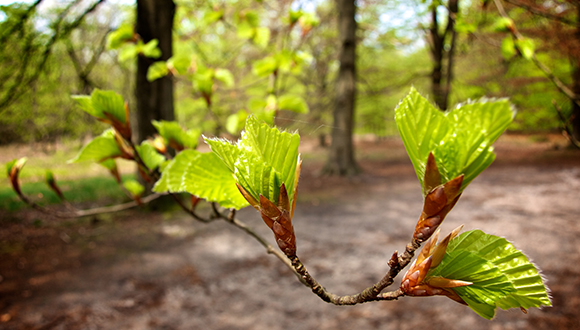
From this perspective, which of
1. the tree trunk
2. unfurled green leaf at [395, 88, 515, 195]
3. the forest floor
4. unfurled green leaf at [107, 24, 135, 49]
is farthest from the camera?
the tree trunk

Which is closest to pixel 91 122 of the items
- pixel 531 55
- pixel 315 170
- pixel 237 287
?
pixel 237 287

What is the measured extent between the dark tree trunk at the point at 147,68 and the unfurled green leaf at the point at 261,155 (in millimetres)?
6196

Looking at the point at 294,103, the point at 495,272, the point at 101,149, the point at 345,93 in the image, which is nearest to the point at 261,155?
the point at 495,272

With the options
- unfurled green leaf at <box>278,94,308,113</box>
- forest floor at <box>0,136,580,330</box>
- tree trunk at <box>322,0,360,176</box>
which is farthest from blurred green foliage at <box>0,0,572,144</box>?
forest floor at <box>0,136,580,330</box>

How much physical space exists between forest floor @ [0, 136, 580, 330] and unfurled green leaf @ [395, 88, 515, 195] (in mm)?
2508

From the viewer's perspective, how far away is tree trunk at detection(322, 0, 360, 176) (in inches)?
412

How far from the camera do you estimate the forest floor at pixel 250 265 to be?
394 centimetres

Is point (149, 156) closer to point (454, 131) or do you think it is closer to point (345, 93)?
point (454, 131)

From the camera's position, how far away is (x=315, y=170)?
42.0ft

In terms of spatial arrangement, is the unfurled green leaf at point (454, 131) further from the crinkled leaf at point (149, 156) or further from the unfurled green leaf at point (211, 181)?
the crinkled leaf at point (149, 156)

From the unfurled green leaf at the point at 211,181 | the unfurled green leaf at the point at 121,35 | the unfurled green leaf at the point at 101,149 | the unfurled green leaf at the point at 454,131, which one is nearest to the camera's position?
the unfurled green leaf at the point at 454,131

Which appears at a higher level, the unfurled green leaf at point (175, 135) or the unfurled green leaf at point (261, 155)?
the unfurled green leaf at point (261, 155)

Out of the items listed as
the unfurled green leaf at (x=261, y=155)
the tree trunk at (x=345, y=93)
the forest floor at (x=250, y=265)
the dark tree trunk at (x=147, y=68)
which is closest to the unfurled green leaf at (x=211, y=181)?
the unfurled green leaf at (x=261, y=155)

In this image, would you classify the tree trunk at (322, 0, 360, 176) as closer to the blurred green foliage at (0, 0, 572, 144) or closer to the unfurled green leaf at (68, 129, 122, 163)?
the blurred green foliage at (0, 0, 572, 144)
